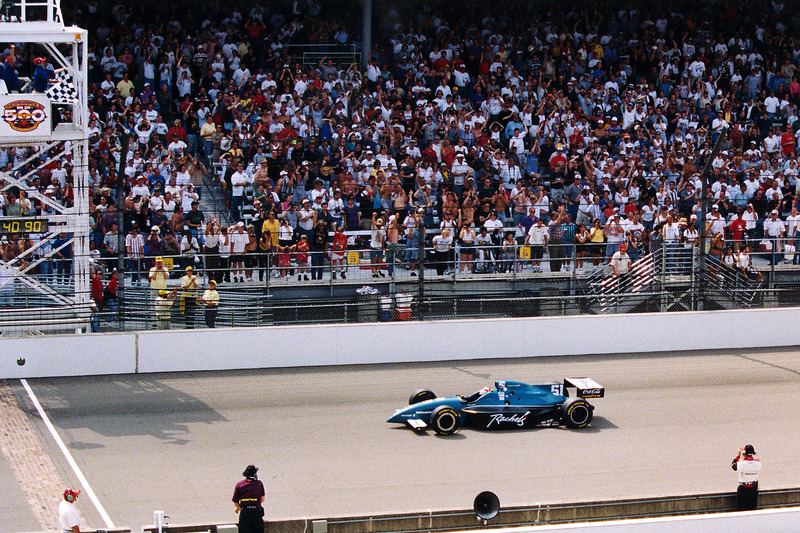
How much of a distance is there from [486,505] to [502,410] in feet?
14.8

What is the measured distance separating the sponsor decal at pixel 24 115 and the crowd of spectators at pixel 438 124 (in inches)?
116

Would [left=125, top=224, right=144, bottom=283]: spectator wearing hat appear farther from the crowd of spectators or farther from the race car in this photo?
the race car

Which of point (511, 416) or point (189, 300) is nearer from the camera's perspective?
point (511, 416)

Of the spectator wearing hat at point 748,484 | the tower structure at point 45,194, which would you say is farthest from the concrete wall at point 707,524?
the tower structure at point 45,194

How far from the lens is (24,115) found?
18.2m

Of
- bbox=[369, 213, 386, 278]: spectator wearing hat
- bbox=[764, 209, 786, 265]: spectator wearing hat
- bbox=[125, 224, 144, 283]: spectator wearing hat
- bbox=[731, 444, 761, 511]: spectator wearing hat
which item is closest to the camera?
bbox=[731, 444, 761, 511]: spectator wearing hat

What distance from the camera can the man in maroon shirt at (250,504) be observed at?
1154 centimetres

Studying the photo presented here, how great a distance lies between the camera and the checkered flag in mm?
18578

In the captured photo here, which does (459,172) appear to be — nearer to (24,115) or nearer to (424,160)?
(424,160)

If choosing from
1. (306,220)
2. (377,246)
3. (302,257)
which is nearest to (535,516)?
(302,257)

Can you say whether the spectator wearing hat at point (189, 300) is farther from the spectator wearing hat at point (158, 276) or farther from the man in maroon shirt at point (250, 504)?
the man in maroon shirt at point (250, 504)

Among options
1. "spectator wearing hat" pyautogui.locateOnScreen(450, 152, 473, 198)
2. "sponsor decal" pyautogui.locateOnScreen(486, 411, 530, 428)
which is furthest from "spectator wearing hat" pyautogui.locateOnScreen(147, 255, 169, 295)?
"spectator wearing hat" pyautogui.locateOnScreen(450, 152, 473, 198)

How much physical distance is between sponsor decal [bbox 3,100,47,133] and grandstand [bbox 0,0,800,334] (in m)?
0.90

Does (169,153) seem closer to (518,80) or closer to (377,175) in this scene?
(377,175)
